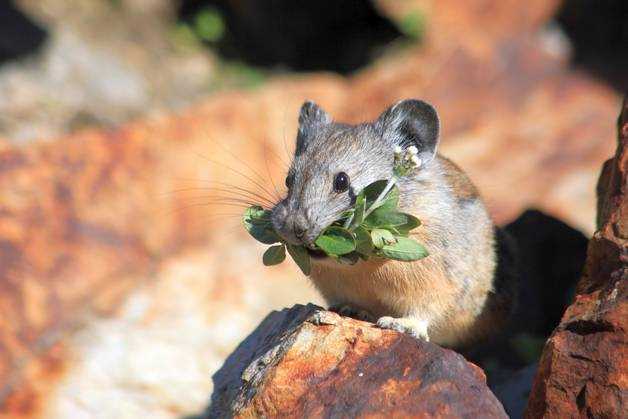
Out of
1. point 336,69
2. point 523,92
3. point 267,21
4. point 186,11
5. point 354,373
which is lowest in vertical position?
point 354,373

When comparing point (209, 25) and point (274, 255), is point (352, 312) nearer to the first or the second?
point (274, 255)

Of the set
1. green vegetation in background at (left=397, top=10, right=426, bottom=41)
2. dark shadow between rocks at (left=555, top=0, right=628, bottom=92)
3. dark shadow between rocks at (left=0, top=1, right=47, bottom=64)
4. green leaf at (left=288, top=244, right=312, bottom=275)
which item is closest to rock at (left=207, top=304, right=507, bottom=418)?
green leaf at (left=288, top=244, right=312, bottom=275)

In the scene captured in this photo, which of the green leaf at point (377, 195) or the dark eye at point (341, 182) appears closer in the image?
the green leaf at point (377, 195)

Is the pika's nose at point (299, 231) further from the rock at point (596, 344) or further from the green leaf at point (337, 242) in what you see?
the rock at point (596, 344)

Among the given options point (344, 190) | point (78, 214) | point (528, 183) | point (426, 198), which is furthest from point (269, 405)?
point (528, 183)

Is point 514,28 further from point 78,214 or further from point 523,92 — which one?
point 78,214

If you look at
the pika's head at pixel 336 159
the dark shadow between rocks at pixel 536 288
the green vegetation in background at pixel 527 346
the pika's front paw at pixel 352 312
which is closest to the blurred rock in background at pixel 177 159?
the pika's head at pixel 336 159

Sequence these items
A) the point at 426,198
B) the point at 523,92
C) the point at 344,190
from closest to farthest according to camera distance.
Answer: the point at 344,190
the point at 426,198
the point at 523,92

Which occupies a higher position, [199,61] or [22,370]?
[199,61]
